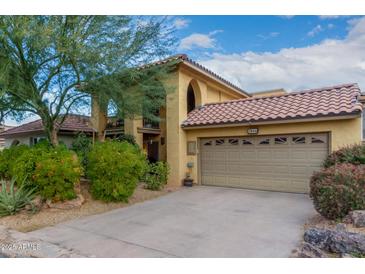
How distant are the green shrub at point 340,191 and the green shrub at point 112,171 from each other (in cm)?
Answer: 549

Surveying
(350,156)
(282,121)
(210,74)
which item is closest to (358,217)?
(350,156)

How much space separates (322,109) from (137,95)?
6919mm

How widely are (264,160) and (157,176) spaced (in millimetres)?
4704

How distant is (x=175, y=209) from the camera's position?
7969 millimetres

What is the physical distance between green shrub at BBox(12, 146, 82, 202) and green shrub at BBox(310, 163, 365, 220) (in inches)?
268

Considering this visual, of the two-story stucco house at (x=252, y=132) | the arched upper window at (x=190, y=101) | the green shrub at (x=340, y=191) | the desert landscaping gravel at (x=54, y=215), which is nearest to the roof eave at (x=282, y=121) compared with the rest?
the two-story stucco house at (x=252, y=132)

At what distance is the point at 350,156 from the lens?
7754 millimetres

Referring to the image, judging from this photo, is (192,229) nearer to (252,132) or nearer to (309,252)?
(309,252)

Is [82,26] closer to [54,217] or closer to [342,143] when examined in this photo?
[54,217]

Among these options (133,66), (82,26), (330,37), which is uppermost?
(330,37)

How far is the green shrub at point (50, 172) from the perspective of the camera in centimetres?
741

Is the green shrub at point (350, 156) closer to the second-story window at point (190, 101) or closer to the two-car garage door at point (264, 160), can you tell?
the two-car garage door at point (264, 160)

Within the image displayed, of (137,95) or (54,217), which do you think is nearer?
(54,217)
